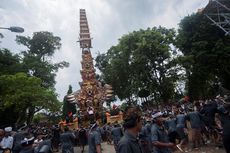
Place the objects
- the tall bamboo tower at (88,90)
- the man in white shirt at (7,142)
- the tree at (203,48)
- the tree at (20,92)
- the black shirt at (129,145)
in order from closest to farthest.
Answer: the black shirt at (129,145) < the man in white shirt at (7,142) < the tree at (20,92) < the tree at (203,48) < the tall bamboo tower at (88,90)

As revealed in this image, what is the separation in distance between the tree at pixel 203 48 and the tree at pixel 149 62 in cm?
199

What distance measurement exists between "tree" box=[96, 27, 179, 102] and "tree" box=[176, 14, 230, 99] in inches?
78.2

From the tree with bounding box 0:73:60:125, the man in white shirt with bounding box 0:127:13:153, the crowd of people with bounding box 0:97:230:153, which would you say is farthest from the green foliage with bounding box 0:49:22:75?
the man in white shirt with bounding box 0:127:13:153

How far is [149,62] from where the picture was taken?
34.8 meters

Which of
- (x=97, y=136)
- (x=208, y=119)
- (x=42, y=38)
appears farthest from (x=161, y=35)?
(x=97, y=136)

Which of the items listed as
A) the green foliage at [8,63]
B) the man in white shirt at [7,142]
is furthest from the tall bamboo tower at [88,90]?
the man in white shirt at [7,142]

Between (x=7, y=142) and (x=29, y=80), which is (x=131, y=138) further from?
(x=29, y=80)

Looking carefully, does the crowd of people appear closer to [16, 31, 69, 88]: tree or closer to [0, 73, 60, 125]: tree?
[0, 73, 60, 125]: tree

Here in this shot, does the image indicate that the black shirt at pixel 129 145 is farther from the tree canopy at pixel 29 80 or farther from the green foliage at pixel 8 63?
the green foliage at pixel 8 63

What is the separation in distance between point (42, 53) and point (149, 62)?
1814cm

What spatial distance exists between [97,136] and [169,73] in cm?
2792

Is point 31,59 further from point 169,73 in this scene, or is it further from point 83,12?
point 169,73

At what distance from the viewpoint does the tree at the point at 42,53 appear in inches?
1556

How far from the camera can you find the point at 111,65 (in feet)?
131
